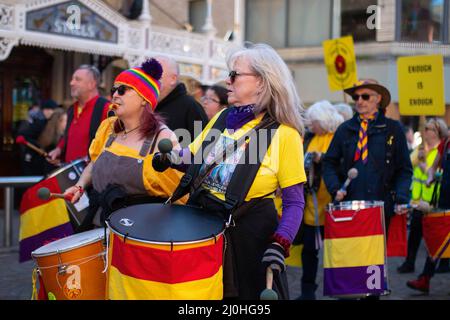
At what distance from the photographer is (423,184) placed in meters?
8.55

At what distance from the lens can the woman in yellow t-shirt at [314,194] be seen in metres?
5.99

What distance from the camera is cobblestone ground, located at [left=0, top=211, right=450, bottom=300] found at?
6.27m

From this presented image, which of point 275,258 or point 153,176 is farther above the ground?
point 153,176

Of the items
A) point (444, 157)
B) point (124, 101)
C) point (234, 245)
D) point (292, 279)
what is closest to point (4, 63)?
point (292, 279)

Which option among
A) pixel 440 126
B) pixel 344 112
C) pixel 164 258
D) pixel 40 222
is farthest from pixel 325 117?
pixel 164 258

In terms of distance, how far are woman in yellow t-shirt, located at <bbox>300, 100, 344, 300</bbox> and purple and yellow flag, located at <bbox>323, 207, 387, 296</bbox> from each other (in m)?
0.66

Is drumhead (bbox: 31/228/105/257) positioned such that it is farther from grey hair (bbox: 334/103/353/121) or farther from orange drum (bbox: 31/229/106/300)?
grey hair (bbox: 334/103/353/121)

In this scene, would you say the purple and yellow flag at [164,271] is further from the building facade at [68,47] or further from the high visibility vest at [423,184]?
the building facade at [68,47]

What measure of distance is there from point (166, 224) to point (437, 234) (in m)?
3.83

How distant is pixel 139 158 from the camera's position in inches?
140

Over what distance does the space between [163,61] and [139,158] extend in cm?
180

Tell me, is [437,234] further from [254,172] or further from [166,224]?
[166,224]

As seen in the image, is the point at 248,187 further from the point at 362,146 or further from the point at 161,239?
the point at 362,146

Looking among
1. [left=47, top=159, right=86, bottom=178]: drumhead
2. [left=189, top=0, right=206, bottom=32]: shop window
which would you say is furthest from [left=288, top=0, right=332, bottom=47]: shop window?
[left=47, top=159, right=86, bottom=178]: drumhead
